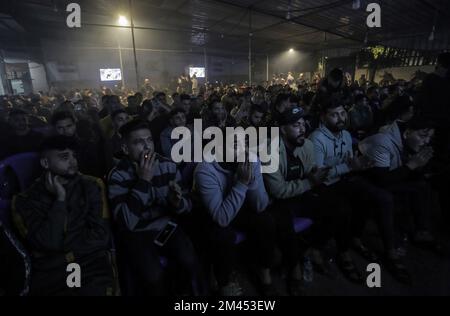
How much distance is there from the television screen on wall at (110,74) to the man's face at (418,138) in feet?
62.9

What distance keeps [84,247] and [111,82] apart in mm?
19012

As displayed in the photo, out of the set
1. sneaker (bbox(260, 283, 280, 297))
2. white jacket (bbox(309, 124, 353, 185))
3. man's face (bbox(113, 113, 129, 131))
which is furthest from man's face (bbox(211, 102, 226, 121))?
sneaker (bbox(260, 283, 280, 297))

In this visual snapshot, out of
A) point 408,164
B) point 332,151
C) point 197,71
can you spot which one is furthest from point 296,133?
point 197,71

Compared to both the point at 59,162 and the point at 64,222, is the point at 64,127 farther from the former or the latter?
the point at 64,222

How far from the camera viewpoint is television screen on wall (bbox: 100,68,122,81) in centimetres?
1758

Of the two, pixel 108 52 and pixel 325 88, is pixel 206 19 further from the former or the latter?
pixel 325 88

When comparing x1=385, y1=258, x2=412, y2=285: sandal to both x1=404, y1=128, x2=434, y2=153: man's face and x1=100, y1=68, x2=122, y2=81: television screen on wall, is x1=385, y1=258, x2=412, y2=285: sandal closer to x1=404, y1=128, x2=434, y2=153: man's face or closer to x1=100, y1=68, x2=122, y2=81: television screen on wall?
x1=404, y1=128, x2=434, y2=153: man's face

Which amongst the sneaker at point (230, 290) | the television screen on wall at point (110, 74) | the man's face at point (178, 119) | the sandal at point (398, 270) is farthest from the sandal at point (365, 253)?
the television screen on wall at point (110, 74)

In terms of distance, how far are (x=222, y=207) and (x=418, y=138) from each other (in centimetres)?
259
